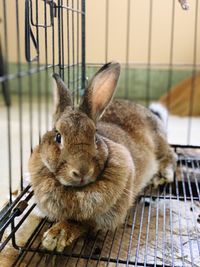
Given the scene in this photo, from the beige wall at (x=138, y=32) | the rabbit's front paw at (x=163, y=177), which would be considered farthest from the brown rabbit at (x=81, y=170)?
the beige wall at (x=138, y=32)

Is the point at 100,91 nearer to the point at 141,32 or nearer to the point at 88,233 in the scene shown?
the point at 88,233

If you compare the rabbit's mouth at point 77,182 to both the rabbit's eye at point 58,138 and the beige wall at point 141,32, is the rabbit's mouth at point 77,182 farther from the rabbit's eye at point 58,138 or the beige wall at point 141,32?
the beige wall at point 141,32

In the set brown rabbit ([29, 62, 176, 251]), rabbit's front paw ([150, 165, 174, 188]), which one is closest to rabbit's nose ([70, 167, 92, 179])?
brown rabbit ([29, 62, 176, 251])

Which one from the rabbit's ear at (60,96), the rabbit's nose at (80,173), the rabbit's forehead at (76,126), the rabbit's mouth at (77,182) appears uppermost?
the rabbit's ear at (60,96)

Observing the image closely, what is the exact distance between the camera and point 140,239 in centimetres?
155

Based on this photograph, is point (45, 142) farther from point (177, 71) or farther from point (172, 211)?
point (177, 71)

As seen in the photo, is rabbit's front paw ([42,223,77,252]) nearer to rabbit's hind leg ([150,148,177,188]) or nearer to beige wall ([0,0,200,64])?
rabbit's hind leg ([150,148,177,188])

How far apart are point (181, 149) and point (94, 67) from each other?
777mm

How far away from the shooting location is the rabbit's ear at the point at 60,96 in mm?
1510

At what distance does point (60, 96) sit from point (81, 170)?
1.18ft

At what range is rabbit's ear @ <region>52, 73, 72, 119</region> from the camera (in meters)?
1.51

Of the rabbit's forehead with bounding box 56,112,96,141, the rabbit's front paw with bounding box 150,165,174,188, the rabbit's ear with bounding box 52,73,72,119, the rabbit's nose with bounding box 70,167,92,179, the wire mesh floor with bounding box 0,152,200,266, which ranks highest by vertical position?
the rabbit's ear with bounding box 52,73,72,119

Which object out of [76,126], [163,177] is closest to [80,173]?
[76,126]

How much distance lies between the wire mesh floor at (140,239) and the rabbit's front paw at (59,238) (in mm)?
28
